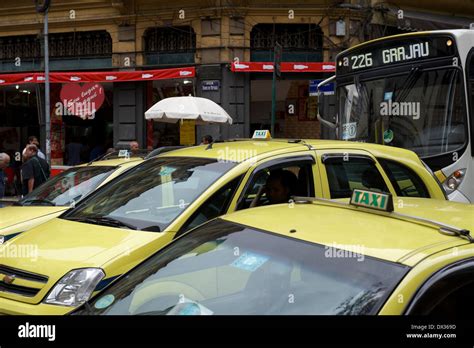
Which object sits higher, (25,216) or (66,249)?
(66,249)

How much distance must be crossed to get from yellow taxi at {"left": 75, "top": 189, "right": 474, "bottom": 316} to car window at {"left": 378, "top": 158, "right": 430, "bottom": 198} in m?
2.05

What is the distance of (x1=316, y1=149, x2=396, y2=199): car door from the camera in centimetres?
459

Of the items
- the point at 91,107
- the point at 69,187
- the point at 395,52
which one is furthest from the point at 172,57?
the point at 69,187

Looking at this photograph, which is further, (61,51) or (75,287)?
(61,51)

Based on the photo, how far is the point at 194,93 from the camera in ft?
54.3

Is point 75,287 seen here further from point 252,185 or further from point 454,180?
point 454,180

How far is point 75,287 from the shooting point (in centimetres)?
352

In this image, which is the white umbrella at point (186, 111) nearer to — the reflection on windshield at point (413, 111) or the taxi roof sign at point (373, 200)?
the reflection on windshield at point (413, 111)

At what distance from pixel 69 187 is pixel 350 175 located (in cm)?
402

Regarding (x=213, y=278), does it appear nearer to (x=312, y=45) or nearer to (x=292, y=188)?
(x=292, y=188)

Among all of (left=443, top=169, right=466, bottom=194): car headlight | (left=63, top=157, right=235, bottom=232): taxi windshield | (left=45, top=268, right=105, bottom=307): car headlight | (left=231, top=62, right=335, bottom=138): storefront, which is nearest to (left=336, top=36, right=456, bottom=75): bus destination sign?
(left=443, top=169, right=466, bottom=194): car headlight

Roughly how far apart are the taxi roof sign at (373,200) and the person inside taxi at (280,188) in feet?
6.07

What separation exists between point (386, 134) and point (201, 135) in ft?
28.6

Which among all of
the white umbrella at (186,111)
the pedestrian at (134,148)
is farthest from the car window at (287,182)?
the white umbrella at (186,111)
